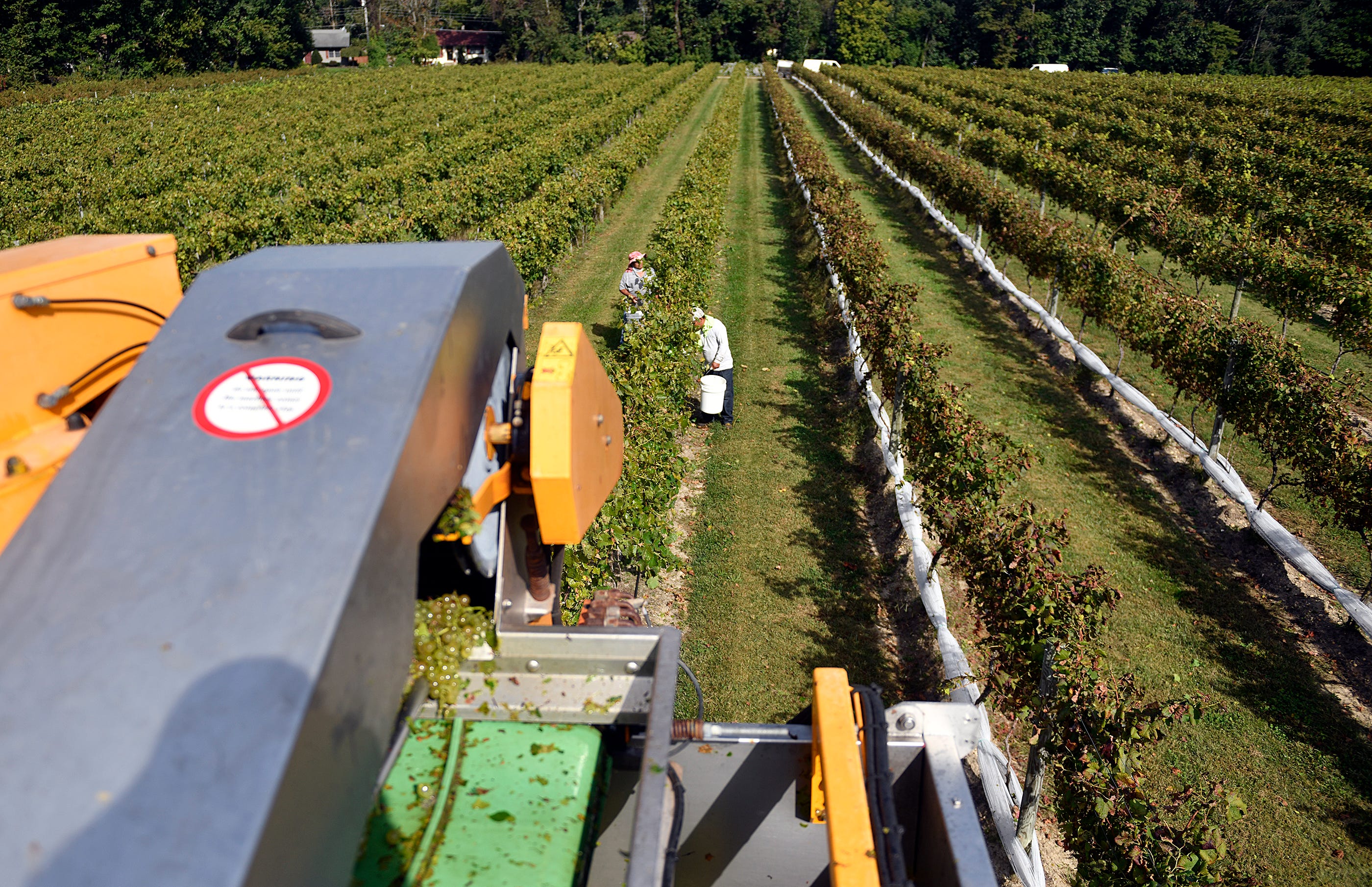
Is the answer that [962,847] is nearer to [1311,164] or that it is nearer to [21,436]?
[21,436]

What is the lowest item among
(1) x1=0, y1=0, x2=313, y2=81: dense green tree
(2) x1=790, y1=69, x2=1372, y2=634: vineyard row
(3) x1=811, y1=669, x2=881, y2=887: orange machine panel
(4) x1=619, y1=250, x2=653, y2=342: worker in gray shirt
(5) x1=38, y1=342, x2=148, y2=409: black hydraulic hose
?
(2) x1=790, y1=69, x2=1372, y2=634: vineyard row

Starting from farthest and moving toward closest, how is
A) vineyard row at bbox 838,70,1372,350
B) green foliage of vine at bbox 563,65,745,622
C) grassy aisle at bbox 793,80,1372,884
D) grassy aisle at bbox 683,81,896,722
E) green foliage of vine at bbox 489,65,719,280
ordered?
green foliage of vine at bbox 489,65,719,280, vineyard row at bbox 838,70,1372,350, grassy aisle at bbox 683,81,896,722, green foliage of vine at bbox 563,65,745,622, grassy aisle at bbox 793,80,1372,884

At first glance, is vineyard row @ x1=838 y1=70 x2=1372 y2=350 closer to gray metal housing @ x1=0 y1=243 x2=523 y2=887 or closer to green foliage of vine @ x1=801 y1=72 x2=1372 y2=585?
green foliage of vine @ x1=801 y1=72 x2=1372 y2=585

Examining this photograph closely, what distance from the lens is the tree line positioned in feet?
176

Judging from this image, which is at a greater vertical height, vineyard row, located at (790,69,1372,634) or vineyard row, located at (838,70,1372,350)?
vineyard row, located at (838,70,1372,350)

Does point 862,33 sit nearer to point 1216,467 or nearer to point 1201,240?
point 1201,240

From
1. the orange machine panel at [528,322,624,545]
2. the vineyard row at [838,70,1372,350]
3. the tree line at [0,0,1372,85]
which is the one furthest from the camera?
the tree line at [0,0,1372,85]

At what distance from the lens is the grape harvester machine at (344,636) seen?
53.1 inches

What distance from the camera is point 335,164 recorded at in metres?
22.5

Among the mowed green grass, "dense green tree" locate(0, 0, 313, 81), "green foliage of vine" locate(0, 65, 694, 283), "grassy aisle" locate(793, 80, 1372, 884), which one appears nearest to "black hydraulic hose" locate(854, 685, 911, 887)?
"grassy aisle" locate(793, 80, 1372, 884)

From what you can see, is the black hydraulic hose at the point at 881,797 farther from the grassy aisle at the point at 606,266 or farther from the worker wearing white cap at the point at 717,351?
the worker wearing white cap at the point at 717,351

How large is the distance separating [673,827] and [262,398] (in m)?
Answer: 1.54

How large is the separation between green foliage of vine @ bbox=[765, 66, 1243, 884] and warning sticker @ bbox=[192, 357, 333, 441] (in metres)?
3.86

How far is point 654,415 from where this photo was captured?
698cm
